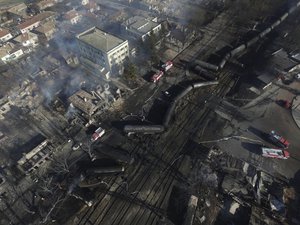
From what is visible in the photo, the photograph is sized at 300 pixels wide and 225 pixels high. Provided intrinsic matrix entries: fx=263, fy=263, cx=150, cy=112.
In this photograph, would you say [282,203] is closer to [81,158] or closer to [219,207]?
[219,207]

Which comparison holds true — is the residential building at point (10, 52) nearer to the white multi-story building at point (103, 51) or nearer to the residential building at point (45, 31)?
the residential building at point (45, 31)

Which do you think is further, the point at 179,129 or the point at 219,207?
the point at 179,129

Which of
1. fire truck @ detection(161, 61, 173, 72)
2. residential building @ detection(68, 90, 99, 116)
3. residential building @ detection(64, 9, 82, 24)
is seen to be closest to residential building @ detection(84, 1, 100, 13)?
residential building @ detection(64, 9, 82, 24)

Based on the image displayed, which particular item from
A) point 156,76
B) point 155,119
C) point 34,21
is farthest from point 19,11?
point 155,119

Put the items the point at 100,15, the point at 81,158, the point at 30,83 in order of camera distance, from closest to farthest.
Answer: the point at 81,158 → the point at 30,83 → the point at 100,15

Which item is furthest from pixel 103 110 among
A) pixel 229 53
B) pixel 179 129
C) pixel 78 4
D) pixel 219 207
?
pixel 78 4

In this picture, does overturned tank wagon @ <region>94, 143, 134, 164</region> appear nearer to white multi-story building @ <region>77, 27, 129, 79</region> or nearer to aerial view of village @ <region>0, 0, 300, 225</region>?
aerial view of village @ <region>0, 0, 300, 225</region>
